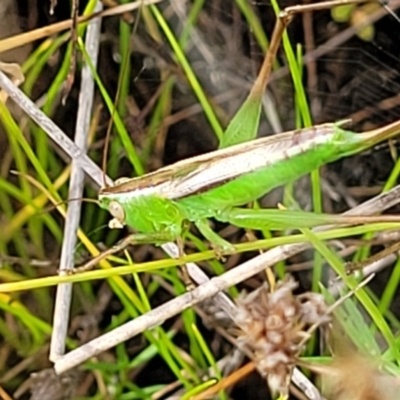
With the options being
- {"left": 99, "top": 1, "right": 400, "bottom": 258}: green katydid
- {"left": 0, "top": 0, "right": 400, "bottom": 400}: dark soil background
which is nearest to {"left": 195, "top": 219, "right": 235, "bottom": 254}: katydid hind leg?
{"left": 99, "top": 1, "right": 400, "bottom": 258}: green katydid

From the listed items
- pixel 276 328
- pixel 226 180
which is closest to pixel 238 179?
pixel 226 180

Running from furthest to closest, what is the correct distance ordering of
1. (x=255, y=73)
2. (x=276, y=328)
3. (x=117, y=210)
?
(x=255, y=73), (x=117, y=210), (x=276, y=328)

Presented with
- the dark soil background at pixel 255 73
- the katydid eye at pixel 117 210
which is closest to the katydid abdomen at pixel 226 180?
the katydid eye at pixel 117 210

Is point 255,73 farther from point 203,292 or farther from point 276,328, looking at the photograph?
point 276,328

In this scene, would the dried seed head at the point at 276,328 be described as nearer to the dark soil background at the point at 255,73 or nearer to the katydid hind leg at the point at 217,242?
the katydid hind leg at the point at 217,242

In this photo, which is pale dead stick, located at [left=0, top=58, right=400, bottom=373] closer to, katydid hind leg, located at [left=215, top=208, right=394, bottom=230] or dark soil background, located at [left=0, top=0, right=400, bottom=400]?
katydid hind leg, located at [left=215, top=208, right=394, bottom=230]

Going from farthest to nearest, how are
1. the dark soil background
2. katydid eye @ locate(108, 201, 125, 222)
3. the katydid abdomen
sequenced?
the dark soil background, katydid eye @ locate(108, 201, 125, 222), the katydid abdomen

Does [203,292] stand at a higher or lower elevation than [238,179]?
lower
